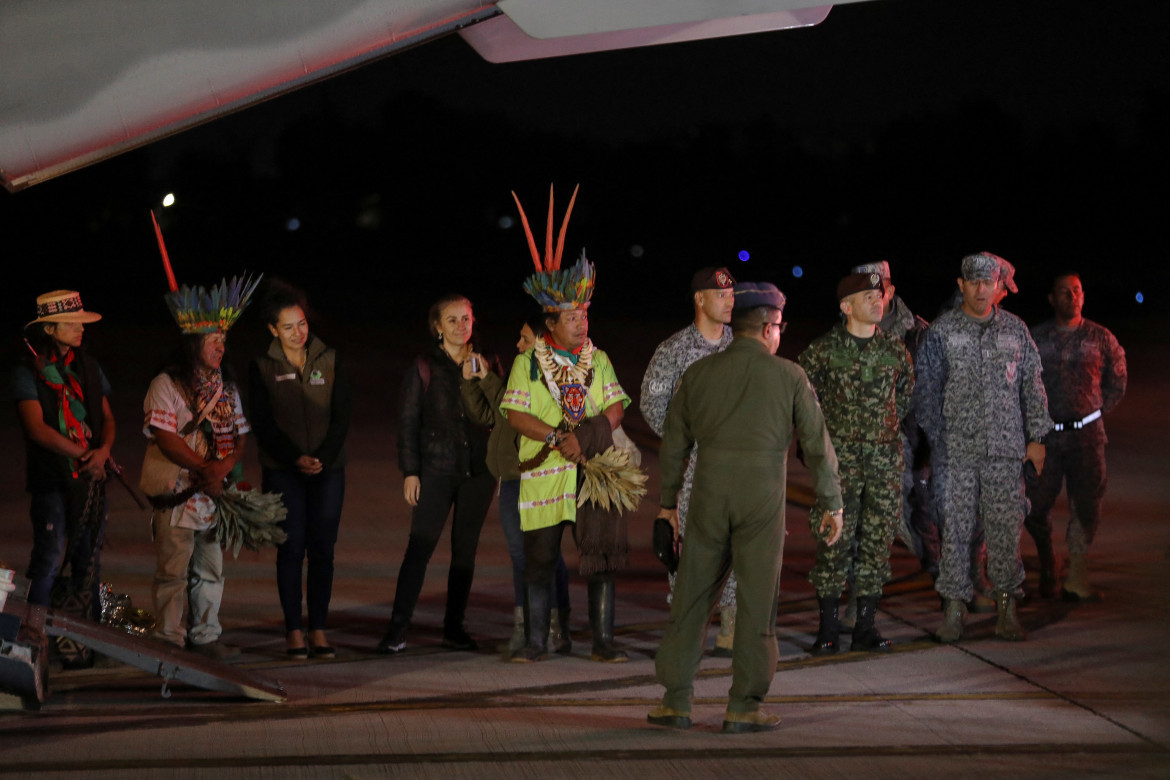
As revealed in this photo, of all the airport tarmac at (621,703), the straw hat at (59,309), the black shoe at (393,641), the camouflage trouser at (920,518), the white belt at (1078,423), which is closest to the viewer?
the airport tarmac at (621,703)

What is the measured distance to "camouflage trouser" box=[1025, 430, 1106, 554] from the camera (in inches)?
345

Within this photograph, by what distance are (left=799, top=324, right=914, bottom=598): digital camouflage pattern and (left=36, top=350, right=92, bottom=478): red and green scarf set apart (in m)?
4.01

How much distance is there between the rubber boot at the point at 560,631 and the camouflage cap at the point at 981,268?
3026 mm

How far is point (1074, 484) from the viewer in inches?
350

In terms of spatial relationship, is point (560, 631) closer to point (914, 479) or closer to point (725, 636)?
point (725, 636)

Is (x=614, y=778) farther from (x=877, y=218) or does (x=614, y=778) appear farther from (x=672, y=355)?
(x=877, y=218)

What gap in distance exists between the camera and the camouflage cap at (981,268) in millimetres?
7805

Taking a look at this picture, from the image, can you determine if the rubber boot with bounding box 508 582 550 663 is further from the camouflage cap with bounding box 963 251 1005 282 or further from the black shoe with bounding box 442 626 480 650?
the camouflage cap with bounding box 963 251 1005 282

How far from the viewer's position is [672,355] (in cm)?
749

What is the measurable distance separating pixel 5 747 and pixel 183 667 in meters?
0.84

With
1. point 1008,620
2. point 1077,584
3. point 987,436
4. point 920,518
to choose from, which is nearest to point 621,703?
point 1008,620

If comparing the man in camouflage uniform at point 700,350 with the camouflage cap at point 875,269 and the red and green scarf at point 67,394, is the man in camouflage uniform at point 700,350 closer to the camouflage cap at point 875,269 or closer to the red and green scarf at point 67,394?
the camouflage cap at point 875,269

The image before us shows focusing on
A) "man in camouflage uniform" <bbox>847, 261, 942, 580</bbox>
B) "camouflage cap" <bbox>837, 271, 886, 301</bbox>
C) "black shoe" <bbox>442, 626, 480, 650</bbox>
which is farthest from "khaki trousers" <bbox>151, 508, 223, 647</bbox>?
"man in camouflage uniform" <bbox>847, 261, 942, 580</bbox>

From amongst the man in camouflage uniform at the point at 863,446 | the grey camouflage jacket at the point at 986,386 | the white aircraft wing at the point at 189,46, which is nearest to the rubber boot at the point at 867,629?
the man in camouflage uniform at the point at 863,446
